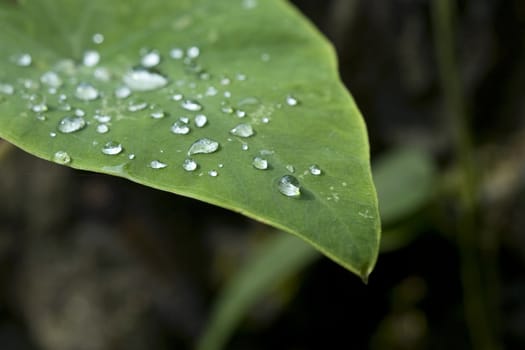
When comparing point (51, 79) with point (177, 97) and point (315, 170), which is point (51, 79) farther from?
point (315, 170)

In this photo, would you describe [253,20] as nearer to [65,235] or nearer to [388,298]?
[65,235]

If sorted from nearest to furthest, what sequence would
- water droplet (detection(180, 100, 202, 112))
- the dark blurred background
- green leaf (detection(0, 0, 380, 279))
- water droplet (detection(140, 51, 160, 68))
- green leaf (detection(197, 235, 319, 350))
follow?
green leaf (detection(0, 0, 380, 279)) < water droplet (detection(180, 100, 202, 112)) < water droplet (detection(140, 51, 160, 68)) < green leaf (detection(197, 235, 319, 350)) < the dark blurred background

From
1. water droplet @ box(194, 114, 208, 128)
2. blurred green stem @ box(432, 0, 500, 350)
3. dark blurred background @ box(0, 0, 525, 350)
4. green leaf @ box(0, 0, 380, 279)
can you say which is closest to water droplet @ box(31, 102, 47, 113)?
green leaf @ box(0, 0, 380, 279)

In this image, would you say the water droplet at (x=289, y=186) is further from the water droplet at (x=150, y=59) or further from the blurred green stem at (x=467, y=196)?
the blurred green stem at (x=467, y=196)

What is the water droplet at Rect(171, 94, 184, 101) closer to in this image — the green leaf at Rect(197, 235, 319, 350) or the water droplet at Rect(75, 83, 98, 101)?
the water droplet at Rect(75, 83, 98, 101)

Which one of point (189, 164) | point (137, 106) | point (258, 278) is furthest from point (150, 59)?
point (258, 278)

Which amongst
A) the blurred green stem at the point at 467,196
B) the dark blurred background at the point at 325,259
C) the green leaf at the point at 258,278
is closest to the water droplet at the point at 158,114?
the green leaf at the point at 258,278
